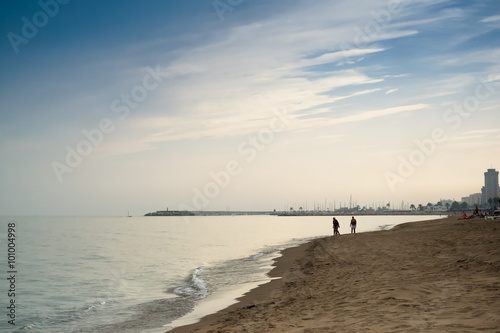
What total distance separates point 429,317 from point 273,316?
13.6 feet

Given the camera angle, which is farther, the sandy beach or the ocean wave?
the ocean wave

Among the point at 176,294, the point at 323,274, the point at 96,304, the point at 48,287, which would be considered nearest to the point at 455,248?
the point at 323,274

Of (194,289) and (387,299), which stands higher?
(387,299)

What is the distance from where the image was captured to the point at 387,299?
10.1 meters

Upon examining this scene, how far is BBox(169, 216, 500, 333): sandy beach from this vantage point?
26.1 feet

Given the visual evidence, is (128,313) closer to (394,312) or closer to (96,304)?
(96,304)

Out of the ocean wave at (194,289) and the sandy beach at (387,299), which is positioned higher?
the sandy beach at (387,299)

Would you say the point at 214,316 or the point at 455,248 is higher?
the point at 455,248

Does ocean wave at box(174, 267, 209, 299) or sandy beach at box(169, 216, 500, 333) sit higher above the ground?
sandy beach at box(169, 216, 500, 333)

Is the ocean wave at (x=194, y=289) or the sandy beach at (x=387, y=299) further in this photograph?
the ocean wave at (x=194, y=289)

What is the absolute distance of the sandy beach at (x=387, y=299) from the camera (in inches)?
314

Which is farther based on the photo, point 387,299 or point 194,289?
point 194,289

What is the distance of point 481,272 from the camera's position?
12234 millimetres

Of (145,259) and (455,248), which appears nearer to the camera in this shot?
(455,248)
